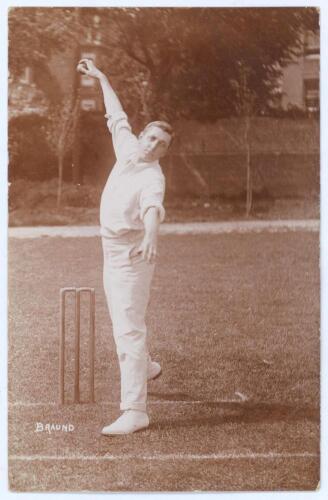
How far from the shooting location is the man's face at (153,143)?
13.2 ft

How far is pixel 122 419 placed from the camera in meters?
4.11

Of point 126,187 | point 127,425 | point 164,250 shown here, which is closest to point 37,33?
point 126,187

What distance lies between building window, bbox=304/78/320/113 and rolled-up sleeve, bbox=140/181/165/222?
82 centimetres

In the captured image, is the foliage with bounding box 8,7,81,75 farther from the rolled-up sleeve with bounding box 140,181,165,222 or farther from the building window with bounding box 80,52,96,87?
the rolled-up sleeve with bounding box 140,181,165,222

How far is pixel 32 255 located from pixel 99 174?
19.0 inches

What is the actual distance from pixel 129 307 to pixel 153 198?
0.48 meters

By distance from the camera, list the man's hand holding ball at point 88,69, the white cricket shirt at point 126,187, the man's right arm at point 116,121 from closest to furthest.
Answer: the white cricket shirt at point 126,187
the man's right arm at point 116,121
the man's hand holding ball at point 88,69

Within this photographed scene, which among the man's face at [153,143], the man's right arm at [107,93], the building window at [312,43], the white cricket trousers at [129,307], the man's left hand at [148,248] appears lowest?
the white cricket trousers at [129,307]

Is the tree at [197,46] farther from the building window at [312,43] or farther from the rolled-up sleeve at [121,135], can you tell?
the rolled-up sleeve at [121,135]

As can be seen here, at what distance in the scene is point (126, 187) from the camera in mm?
4039

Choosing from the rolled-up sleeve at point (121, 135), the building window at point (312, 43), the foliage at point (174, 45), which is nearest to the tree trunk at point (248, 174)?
the foliage at point (174, 45)

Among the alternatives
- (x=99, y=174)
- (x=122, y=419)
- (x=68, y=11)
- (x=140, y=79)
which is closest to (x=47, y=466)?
(x=122, y=419)

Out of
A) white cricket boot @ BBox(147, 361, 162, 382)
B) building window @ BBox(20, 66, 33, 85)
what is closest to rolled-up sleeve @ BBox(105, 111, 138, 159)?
building window @ BBox(20, 66, 33, 85)

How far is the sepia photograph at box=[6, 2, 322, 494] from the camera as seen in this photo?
4.09 m
